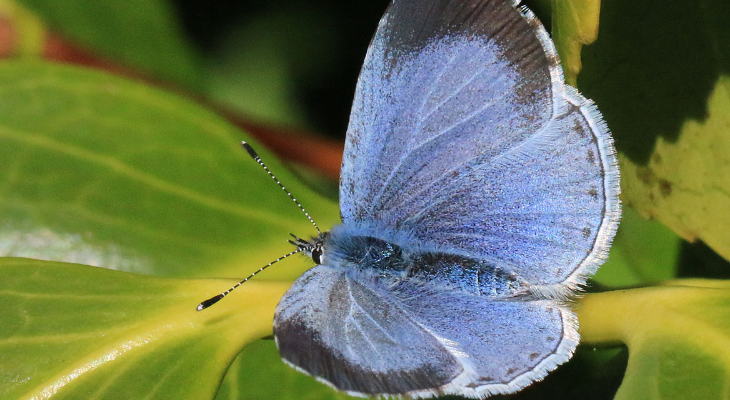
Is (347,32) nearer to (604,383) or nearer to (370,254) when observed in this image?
(370,254)

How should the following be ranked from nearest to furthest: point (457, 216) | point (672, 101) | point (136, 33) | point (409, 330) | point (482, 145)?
point (672, 101) < point (409, 330) < point (482, 145) < point (457, 216) < point (136, 33)

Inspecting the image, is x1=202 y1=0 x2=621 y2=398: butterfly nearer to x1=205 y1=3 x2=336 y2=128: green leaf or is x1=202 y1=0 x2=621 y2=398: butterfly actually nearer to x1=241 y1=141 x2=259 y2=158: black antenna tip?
x1=241 y1=141 x2=259 y2=158: black antenna tip

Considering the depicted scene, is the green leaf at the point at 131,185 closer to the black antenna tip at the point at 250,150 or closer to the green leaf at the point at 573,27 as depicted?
the black antenna tip at the point at 250,150

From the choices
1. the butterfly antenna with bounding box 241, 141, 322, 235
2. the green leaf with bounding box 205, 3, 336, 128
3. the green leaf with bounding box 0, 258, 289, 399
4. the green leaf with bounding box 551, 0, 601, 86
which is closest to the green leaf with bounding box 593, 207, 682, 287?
the green leaf with bounding box 551, 0, 601, 86

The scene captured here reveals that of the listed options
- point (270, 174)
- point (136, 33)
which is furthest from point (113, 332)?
point (136, 33)

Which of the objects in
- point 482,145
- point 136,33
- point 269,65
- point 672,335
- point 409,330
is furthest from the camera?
point 269,65

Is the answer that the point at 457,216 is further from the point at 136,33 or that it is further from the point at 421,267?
the point at 136,33
